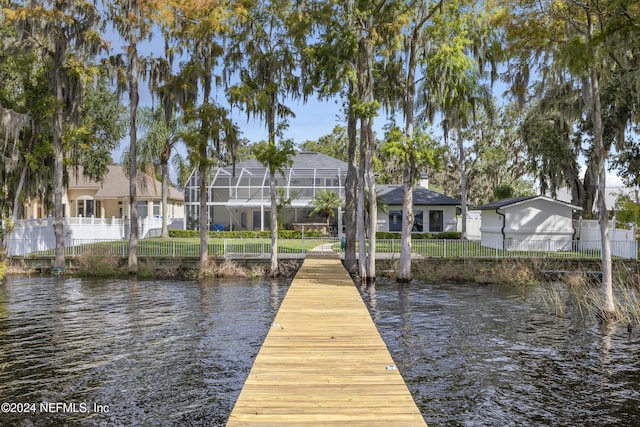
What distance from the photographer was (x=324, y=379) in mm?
6367

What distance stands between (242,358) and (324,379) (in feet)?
15.0

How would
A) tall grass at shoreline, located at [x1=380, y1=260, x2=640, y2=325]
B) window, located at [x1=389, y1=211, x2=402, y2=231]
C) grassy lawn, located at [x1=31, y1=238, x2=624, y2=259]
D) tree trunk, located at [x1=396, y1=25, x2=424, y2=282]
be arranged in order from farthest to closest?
window, located at [x1=389, y1=211, x2=402, y2=231] → grassy lawn, located at [x1=31, y1=238, x2=624, y2=259] → tree trunk, located at [x1=396, y1=25, x2=424, y2=282] → tall grass at shoreline, located at [x1=380, y1=260, x2=640, y2=325]

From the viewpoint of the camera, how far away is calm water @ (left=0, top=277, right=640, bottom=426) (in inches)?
308

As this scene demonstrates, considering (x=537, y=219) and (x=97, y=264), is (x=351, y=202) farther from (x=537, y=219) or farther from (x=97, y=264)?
(x=97, y=264)

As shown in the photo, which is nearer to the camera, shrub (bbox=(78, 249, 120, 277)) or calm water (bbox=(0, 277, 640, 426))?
calm water (bbox=(0, 277, 640, 426))

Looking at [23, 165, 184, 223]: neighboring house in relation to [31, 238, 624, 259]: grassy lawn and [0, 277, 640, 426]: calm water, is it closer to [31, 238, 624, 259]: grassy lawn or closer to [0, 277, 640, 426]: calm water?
[31, 238, 624, 259]: grassy lawn

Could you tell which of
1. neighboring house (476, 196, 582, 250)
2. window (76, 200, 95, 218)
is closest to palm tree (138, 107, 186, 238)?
window (76, 200, 95, 218)

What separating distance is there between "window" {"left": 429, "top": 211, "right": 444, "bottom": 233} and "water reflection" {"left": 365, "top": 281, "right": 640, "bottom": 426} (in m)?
22.0

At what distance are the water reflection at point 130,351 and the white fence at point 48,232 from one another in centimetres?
761

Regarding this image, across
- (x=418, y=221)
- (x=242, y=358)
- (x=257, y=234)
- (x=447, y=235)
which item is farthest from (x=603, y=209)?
(x=257, y=234)

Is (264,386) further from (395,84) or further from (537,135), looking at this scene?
(537,135)

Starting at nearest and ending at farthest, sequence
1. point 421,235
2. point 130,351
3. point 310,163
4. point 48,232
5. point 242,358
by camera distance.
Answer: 1. point 242,358
2. point 130,351
3. point 48,232
4. point 421,235
5. point 310,163

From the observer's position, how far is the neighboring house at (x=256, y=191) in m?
39.2

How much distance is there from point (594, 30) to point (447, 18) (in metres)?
6.10
